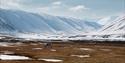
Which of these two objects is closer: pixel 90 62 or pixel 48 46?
pixel 90 62

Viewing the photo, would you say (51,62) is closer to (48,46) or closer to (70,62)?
(70,62)

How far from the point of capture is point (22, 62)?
48.4m

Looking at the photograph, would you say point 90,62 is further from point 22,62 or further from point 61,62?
point 22,62

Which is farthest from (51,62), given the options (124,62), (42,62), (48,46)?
(48,46)

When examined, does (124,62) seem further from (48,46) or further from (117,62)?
(48,46)

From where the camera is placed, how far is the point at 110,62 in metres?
47.8

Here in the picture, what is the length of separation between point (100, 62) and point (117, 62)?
2.97 metres

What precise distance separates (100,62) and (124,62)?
13.4ft

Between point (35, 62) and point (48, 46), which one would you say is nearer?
point (35, 62)

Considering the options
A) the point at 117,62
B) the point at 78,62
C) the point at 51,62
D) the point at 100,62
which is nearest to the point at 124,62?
the point at 117,62

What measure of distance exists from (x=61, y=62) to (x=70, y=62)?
169 cm

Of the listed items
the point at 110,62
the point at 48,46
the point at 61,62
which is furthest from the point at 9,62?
the point at 48,46

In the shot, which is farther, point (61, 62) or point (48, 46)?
point (48, 46)

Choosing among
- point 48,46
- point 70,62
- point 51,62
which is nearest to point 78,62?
point 70,62
